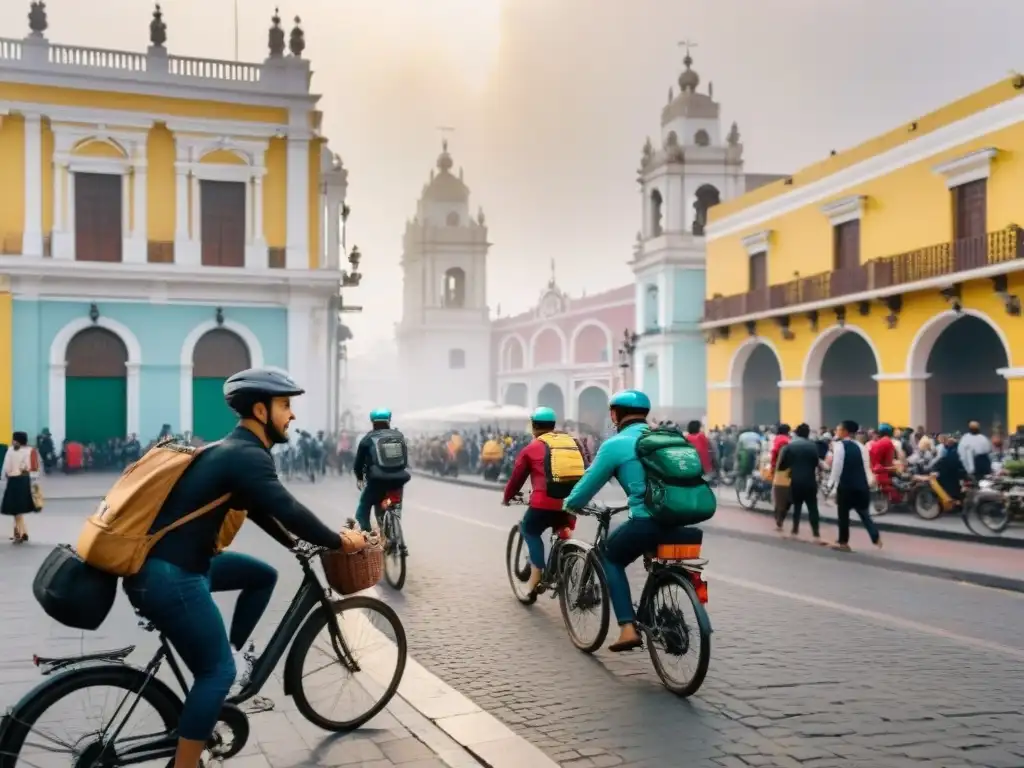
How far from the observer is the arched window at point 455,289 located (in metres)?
59.6

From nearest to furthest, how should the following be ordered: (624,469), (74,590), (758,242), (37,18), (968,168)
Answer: (74,590), (624,469), (968,168), (37,18), (758,242)

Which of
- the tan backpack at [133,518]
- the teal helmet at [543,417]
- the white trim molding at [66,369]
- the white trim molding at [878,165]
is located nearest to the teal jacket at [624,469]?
→ the teal helmet at [543,417]

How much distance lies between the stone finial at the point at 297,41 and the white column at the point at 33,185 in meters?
7.03

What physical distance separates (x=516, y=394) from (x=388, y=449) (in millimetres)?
52239

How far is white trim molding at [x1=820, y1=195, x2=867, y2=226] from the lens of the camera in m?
25.9

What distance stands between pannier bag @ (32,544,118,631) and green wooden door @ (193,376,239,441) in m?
23.5

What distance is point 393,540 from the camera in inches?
349

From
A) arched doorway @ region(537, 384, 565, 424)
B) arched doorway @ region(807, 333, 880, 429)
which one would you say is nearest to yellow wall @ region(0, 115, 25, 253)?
arched doorway @ region(807, 333, 880, 429)

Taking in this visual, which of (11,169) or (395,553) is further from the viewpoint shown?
(11,169)

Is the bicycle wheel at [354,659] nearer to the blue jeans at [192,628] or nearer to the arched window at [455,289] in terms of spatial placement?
the blue jeans at [192,628]

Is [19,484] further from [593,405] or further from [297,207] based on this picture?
[593,405]

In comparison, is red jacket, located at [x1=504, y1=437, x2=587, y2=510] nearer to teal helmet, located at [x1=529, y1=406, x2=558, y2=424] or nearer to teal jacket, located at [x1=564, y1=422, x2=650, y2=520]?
teal helmet, located at [x1=529, y1=406, x2=558, y2=424]

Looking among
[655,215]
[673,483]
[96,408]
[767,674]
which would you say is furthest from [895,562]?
[655,215]

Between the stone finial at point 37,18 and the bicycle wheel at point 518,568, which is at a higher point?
the stone finial at point 37,18
